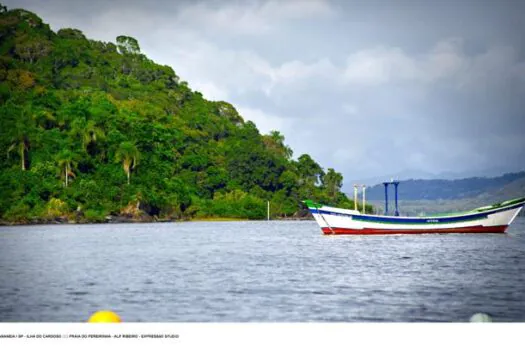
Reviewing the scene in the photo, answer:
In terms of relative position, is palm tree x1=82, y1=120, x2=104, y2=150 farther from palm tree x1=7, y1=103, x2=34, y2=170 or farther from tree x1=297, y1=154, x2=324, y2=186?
tree x1=297, y1=154, x2=324, y2=186

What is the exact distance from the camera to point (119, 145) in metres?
47.2

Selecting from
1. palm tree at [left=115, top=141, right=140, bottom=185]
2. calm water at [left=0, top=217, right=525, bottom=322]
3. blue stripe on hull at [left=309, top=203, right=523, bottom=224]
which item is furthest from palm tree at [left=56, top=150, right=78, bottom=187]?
calm water at [left=0, top=217, right=525, bottom=322]

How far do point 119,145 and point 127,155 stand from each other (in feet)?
2.90

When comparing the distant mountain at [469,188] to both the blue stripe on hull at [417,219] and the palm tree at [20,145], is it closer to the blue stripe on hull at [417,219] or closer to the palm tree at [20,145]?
the blue stripe on hull at [417,219]

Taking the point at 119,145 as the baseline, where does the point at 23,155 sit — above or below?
below

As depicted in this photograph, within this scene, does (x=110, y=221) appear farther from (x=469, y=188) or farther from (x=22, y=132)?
(x=469, y=188)

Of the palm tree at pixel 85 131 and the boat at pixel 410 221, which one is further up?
the palm tree at pixel 85 131

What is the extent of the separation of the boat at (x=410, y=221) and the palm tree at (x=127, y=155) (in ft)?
68.5

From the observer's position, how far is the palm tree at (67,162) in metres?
43.8

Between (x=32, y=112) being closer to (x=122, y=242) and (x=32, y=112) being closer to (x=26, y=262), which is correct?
(x=122, y=242)

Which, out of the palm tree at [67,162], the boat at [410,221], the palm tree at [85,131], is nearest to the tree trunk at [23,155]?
the palm tree at [67,162]

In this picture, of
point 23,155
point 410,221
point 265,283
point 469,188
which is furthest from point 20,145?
point 265,283

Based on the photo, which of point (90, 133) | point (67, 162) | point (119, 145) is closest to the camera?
point (67, 162)

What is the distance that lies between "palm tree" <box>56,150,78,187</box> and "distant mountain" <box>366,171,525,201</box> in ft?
59.4
